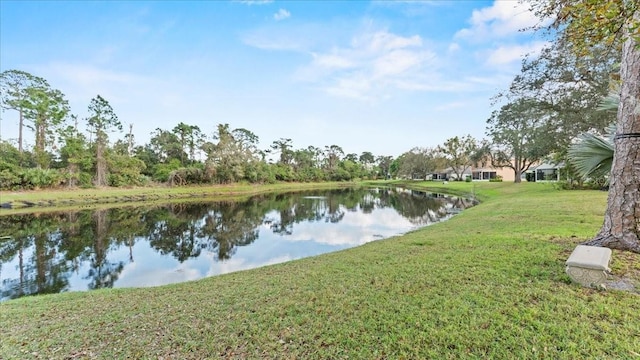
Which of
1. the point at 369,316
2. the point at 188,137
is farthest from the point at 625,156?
the point at 188,137

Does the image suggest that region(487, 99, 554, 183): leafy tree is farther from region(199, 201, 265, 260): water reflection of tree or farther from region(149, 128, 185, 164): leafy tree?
region(149, 128, 185, 164): leafy tree

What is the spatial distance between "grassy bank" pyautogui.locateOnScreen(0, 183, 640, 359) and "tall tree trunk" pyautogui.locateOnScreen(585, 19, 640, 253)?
0.39m

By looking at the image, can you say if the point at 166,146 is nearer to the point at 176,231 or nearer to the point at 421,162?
the point at 176,231

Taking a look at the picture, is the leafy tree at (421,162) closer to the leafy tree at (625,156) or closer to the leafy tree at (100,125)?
the leafy tree at (100,125)

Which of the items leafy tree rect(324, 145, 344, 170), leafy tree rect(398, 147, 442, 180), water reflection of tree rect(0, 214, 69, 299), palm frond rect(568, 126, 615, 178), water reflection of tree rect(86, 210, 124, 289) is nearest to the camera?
palm frond rect(568, 126, 615, 178)

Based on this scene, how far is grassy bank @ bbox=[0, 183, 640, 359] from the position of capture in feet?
8.20

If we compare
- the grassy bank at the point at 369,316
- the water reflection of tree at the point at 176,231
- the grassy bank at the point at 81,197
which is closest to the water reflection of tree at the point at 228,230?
the water reflection of tree at the point at 176,231

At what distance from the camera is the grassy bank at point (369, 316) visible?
2.50 metres

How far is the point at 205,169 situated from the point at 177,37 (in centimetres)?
2663

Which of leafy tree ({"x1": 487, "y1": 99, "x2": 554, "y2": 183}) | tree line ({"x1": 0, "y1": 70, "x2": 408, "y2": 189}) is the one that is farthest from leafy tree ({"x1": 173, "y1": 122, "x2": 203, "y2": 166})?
leafy tree ({"x1": 487, "y1": 99, "x2": 554, "y2": 183})

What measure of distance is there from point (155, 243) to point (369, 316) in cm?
1145

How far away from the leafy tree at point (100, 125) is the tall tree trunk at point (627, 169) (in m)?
38.9

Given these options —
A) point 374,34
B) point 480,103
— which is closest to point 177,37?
point 374,34

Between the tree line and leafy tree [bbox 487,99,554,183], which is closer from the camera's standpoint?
leafy tree [bbox 487,99,554,183]
